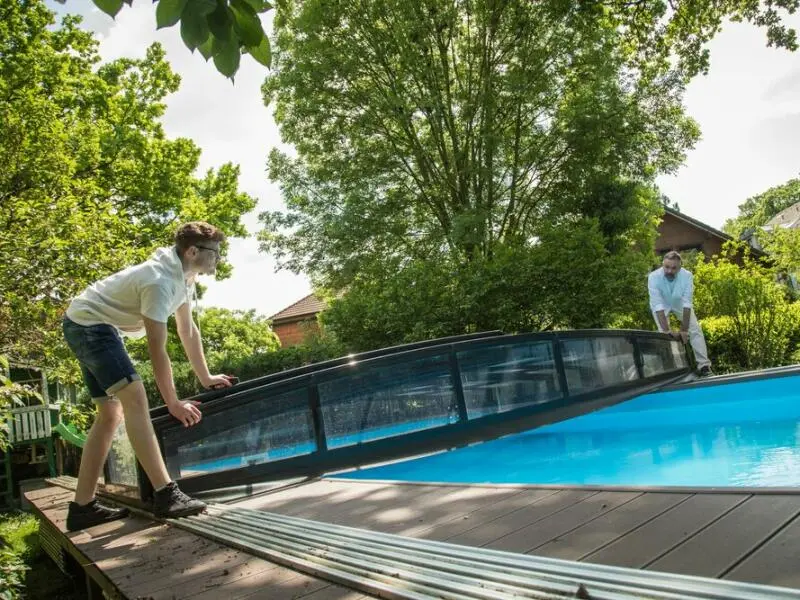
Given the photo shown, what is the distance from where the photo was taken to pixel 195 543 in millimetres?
2703

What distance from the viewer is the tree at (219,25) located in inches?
60.4

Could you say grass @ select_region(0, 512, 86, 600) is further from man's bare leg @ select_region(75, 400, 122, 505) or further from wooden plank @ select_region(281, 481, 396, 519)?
wooden plank @ select_region(281, 481, 396, 519)

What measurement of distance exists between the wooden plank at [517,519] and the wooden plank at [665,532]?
449 millimetres

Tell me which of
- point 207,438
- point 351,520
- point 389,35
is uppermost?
point 389,35

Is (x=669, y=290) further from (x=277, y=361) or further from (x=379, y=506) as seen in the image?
(x=277, y=361)

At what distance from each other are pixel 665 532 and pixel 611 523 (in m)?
0.23

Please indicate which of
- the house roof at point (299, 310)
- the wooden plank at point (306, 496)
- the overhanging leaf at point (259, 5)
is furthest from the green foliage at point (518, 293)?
the house roof at point (299, 310)

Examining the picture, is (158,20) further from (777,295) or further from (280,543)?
(777,295)

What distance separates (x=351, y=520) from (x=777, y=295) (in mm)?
10694

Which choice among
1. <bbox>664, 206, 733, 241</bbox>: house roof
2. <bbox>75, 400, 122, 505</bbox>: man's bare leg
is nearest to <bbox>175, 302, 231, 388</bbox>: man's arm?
<bbox>75, 400, 122, 505</bbox>: man's bare leg

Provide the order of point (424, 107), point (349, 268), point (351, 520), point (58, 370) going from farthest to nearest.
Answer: point (349, 268), point (424, 107), point (58, 370), point (351, 520)

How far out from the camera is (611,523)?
7.41ft

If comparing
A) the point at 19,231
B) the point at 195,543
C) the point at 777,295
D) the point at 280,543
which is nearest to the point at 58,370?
the point at 19,231

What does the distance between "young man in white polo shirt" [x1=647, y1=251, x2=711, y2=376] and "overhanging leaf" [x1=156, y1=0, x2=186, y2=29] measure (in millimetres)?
8427
